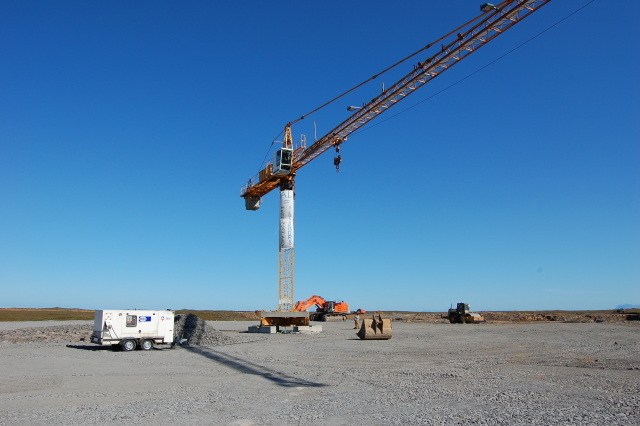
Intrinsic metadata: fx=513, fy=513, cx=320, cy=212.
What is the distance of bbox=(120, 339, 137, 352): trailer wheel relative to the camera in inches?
1072

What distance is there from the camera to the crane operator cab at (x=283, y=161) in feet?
170

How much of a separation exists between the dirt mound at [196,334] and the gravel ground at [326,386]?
3.75 m

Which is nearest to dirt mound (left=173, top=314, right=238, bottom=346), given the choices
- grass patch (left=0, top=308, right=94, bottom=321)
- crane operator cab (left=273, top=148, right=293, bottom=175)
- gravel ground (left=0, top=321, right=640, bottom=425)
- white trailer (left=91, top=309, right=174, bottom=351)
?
white trailer (left=91, top=309, right=174, bottom=351)

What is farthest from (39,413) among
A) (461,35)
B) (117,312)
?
(461,35)

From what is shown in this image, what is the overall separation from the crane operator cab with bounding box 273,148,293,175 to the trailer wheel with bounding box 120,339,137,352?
90.1 feet

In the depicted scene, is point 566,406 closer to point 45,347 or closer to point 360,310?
point 45,347

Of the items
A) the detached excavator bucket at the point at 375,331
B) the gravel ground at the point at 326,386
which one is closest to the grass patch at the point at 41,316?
the gravel ground at the point at 326,386

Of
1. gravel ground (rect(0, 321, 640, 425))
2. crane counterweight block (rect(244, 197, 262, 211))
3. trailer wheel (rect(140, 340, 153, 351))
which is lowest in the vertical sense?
gravel ground (rect(0, 321, 640, 425))

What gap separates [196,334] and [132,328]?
538 cm

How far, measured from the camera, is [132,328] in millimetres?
27609

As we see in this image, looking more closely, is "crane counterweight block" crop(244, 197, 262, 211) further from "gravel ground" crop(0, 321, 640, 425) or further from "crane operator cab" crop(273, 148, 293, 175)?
"gravel ground" crop(0, 321, 640, 425)

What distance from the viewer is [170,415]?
1214 centimetres

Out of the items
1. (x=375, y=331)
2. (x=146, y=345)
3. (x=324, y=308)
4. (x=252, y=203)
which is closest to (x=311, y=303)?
(x=324, y=308)

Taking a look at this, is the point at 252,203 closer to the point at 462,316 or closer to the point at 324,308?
the point at 324,308
